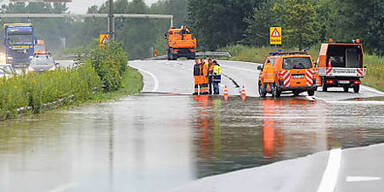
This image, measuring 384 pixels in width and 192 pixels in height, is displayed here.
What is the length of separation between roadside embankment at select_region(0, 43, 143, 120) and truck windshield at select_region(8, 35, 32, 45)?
1243 inches

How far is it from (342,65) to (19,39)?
140 ft

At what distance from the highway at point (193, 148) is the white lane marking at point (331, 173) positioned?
0.05ft

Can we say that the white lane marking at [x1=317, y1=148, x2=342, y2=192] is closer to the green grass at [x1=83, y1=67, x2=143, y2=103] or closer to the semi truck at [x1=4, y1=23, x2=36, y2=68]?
the green grass at [x1=83, y1=67, x2=143, y2=103]

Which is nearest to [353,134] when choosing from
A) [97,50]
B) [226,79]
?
[97,50]

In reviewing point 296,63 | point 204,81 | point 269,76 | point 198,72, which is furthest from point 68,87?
point 296,63

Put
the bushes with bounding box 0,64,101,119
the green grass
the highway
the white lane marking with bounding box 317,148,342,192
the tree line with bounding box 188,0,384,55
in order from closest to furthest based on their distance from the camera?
the white lane marking with bounding box 317,148,342,192 → the highway → the bushes with bounding box 0,64,101,119 → the green grass → the tree line with bounding box 188,0,384,55

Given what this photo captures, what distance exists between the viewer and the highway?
11.2 m

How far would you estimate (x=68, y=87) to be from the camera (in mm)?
29422

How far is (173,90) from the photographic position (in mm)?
41500

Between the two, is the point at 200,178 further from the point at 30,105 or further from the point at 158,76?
the point at 158,76

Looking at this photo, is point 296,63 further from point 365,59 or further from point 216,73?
point 365,59

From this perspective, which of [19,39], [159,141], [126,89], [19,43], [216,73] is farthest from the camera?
[19,39]

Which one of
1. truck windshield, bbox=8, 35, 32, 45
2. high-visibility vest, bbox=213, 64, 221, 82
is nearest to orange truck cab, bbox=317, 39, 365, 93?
high-visibility vest, bbox=213, 64, 221, 82

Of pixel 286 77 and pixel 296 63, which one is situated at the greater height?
pixel 296 63
